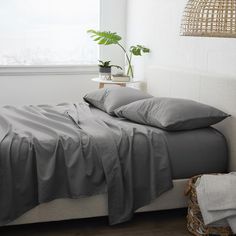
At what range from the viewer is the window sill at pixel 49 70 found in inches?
195

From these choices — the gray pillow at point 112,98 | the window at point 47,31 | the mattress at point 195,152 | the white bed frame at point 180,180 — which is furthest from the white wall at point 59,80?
the mattress at point 195,152

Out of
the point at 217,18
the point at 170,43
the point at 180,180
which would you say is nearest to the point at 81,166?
the point at 180,180

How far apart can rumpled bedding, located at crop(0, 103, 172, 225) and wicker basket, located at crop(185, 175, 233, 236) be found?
14 cm

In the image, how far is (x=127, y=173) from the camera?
2.49 m

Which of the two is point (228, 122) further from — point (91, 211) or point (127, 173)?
point (91, 211)

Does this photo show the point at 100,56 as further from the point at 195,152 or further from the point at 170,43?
the point at 195,152

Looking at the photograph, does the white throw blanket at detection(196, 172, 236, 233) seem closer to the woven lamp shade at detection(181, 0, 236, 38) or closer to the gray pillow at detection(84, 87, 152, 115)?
the woven lamp shade at detection(181, 0, 236, 38)

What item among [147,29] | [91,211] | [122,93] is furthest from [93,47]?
[91,211]

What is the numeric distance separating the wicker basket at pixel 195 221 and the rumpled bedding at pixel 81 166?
143 millimetres

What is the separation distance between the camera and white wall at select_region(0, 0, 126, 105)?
5023 millimetres

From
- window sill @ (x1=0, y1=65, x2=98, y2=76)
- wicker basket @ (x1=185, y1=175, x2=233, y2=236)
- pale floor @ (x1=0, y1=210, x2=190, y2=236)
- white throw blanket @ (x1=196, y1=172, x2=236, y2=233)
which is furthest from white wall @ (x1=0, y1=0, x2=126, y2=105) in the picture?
white throw blanket @ (x1=196, y1=172, x2=236, y2=233)

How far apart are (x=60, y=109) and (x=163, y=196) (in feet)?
3.98

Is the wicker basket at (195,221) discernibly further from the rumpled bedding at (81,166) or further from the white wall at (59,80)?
the white wall at (59,80)

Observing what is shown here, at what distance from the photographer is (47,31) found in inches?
200
